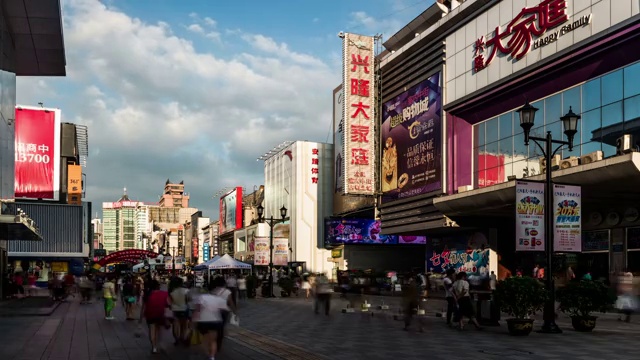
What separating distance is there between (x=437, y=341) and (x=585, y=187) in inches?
665

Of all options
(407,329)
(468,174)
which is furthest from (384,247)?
(407,329)

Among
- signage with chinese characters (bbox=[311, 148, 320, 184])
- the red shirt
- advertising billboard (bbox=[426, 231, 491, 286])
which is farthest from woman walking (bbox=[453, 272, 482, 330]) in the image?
signage with chinese characters (bbox=[311, 148, 320, 184])

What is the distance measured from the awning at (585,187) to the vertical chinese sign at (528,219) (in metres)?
6.24

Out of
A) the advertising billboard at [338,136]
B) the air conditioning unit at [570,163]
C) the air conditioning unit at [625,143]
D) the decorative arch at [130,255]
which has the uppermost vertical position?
the advertising billboard at [338,136]

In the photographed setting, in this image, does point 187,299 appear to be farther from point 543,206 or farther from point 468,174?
point 468,174

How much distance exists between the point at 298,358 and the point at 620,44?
24.5 meters

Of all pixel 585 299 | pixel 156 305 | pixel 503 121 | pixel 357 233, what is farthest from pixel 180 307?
pixel 357 233

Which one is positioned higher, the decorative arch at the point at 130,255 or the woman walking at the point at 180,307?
the woman walking at the point at 180,307

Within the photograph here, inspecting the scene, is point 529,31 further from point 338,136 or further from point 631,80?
point 338,136

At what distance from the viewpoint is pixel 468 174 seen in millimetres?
44438

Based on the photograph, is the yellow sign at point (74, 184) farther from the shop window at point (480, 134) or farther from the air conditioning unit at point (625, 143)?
the air conditioning unit at point (625, 143)

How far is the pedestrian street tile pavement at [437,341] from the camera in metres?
14.3

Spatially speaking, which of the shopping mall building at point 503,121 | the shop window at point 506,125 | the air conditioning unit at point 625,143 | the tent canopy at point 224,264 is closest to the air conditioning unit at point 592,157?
the shopping mall building at point 503,121

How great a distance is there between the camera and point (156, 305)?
1480 cm
